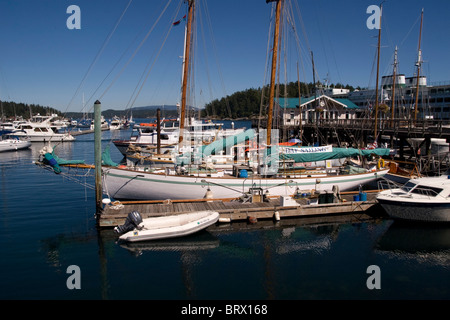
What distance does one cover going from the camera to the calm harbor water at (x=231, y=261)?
43.1 feet

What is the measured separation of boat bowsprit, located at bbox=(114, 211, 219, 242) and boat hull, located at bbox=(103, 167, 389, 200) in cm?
418

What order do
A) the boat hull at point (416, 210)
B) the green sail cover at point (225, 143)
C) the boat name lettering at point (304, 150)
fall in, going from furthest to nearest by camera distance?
1. the green sail cover at point (225, 143)
2. the boat name lettering at point (304, 150)
3. the boat hull at point (416, 210)

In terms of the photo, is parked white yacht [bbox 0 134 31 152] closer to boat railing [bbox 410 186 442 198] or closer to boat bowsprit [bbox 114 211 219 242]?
boat bowsprit [bbox 114 211 219 242]

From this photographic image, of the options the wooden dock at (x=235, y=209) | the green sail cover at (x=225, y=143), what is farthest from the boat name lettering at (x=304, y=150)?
the wooden dock at (x=235, y=209)

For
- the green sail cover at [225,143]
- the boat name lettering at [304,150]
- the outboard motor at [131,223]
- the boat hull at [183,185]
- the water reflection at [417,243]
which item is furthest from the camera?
the green sail cover at [225,143]

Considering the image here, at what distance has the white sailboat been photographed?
74.8ft

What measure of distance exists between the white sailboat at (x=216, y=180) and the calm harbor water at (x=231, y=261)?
3.15m

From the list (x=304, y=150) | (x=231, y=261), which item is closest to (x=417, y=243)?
(x=304, y=150)

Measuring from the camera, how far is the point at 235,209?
20.7m

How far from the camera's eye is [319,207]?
21.9 meters

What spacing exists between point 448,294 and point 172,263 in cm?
1104

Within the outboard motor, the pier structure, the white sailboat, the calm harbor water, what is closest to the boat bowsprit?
the outboard motor

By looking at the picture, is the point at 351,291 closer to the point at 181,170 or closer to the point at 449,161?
the point at 181,170

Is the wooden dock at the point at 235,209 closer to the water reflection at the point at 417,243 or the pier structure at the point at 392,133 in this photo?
the water reflection at the point at 417,243
